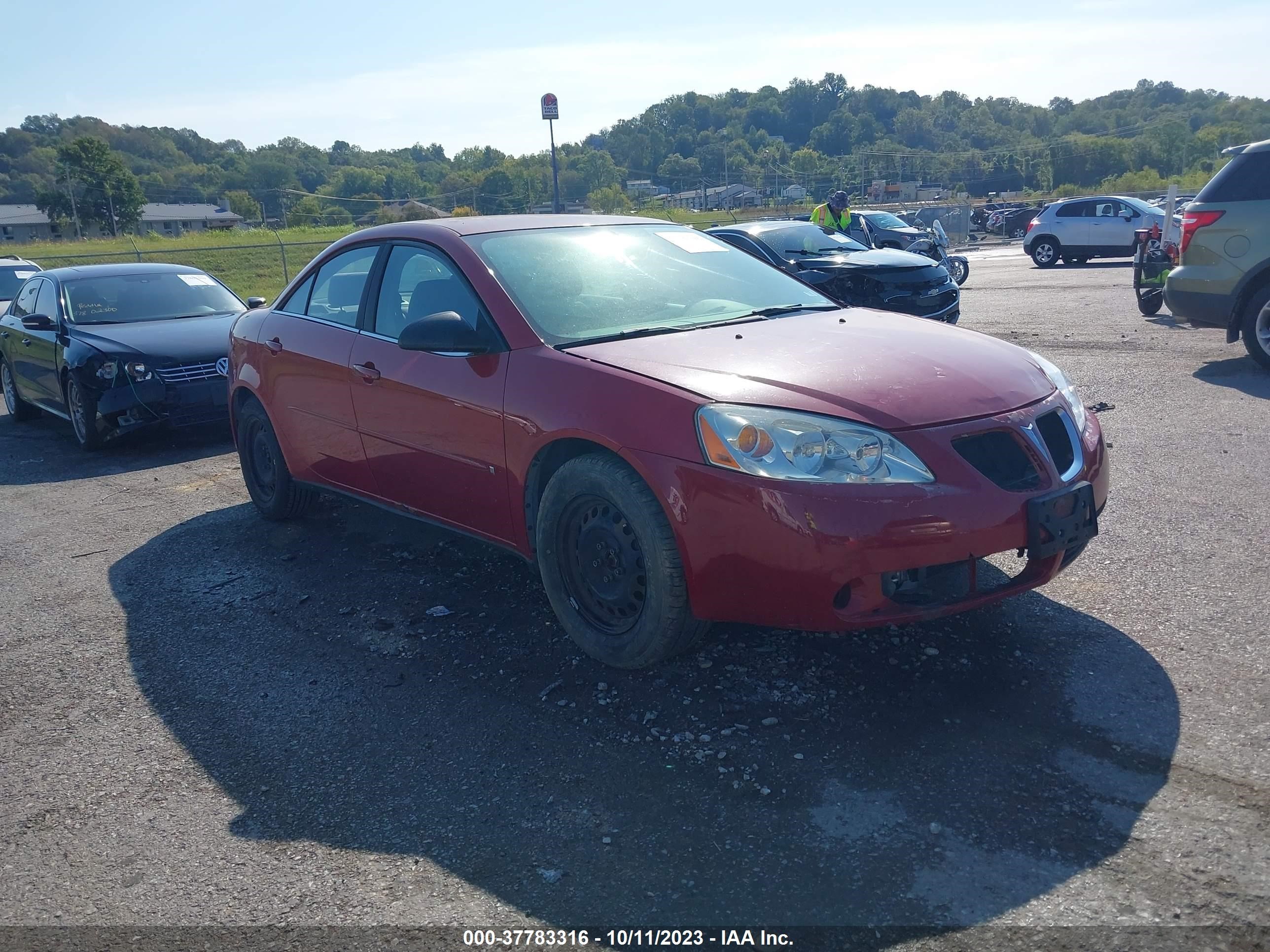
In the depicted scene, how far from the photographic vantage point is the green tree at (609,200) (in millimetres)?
38625

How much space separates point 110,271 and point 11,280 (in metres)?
7.52

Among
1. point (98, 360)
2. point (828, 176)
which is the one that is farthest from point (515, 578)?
point (828, 176)

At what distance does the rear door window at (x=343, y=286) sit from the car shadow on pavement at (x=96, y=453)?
343 cm

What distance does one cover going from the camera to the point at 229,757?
3.53 meters

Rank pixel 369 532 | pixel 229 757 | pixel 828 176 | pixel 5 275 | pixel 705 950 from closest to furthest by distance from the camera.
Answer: pixel 705 950, pixel 229 757, pixel 369 532, pixel 5 275, pixel 828 176

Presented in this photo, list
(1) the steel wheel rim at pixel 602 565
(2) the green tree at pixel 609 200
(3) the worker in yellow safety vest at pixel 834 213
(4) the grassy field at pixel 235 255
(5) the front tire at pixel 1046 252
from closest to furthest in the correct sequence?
1. (1) the steel wheel rim at pixel 602 565
2. (3) the worker in yellow safety vest at pixel 834 213
3. (5) the front tire at pixel 1046 252
4. (4) the grassy field at pixel 235 255
5. (2) the green tree at pixel 609 200

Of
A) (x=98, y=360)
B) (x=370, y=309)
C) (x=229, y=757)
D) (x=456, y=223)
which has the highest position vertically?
(x=456, y=223)

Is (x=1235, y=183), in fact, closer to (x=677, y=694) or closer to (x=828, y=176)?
(x=677, y=694)

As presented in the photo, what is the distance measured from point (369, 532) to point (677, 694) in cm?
284

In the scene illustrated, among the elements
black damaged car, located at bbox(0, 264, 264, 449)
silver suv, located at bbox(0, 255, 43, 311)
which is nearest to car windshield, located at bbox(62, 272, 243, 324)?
black damaged car, located at bbox(0, 264, 264, 449)

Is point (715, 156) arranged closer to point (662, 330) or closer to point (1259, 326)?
point (1259, 326)

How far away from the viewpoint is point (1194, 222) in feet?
30.7

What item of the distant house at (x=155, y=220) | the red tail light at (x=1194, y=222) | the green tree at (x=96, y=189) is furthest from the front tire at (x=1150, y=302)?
the distant house at (x=155, y=220)

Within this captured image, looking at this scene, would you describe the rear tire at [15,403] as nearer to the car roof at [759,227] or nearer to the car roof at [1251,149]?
the car roof at [759,227]
